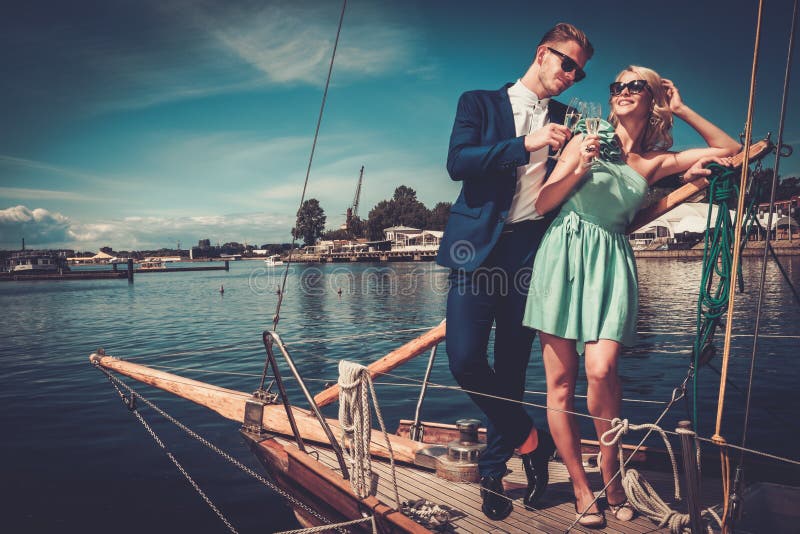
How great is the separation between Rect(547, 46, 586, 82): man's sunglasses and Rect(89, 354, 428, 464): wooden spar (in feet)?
8.79

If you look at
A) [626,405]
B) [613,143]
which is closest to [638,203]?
[613,143]

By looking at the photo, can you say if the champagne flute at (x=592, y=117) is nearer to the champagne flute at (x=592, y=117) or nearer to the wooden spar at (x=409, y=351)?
the champagne flute at (x=592, y=117)

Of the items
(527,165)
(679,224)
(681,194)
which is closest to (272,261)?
(679,224)

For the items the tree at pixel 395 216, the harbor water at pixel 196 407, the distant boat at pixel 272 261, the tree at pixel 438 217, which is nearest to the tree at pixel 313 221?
the distant boat at pixel 272 261

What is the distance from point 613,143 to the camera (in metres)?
2.48

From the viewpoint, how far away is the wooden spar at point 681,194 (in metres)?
2.13

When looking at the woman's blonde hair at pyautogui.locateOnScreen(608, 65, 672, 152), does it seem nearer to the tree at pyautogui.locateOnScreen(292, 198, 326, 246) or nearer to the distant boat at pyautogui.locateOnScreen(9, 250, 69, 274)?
the distant boat at pyautogui.locateOnScreen(9, 250, 69, 274)

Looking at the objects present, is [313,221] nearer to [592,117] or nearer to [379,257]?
[379,257]

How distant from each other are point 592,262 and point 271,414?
269 cm

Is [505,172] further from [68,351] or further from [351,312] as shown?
[351,312]

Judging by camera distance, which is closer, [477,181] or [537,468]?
[477,181]

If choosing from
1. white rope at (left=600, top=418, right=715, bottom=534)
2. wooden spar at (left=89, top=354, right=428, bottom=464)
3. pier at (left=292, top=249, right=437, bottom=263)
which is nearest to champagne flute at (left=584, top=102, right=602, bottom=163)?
white rope at (left=600, top=418, right=715, bottom=534)

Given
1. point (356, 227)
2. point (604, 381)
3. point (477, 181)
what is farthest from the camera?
point (356, 227)

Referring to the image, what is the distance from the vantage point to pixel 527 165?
2.67 metres
